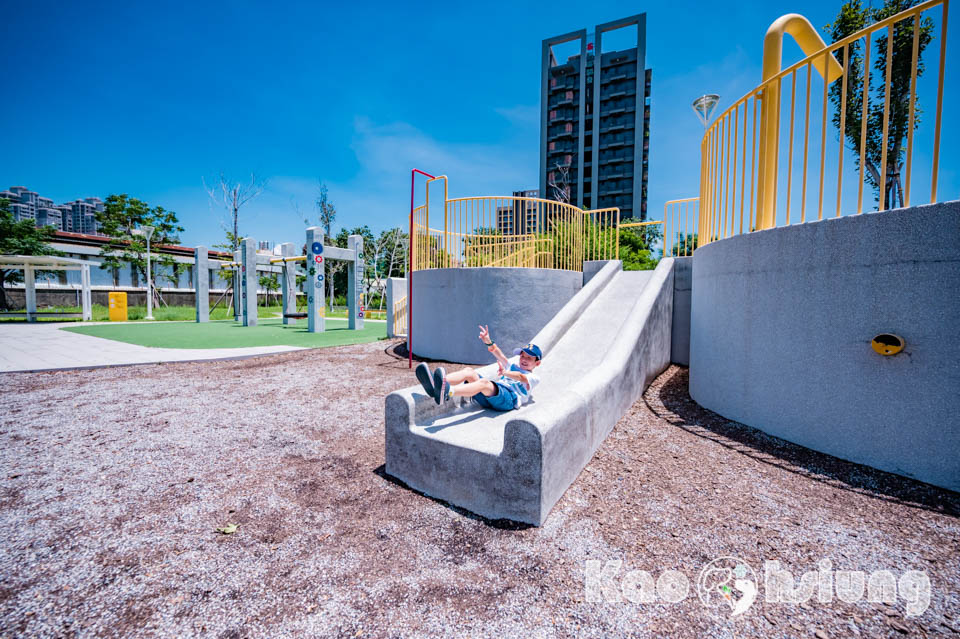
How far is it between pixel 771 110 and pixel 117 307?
2784cm

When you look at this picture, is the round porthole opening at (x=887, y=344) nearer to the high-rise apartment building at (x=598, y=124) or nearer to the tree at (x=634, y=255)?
the tree at (x=634, y=255)

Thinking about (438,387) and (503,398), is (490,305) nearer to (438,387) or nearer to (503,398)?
(503,398)

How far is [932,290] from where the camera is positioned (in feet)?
9.86

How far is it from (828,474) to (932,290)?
5.44ft

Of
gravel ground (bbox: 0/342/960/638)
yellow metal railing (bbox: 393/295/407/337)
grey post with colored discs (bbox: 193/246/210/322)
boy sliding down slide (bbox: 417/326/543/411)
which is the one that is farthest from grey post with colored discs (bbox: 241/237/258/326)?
boy sliding down slide (bbox: 417/326/543/411)

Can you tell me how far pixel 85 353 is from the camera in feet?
31.8

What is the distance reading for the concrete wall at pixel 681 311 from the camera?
7941 millimetres

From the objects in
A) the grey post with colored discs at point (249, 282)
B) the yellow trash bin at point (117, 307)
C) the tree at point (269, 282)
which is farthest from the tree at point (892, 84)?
the tree at point (269, 282)

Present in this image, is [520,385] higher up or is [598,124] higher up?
[598,124]

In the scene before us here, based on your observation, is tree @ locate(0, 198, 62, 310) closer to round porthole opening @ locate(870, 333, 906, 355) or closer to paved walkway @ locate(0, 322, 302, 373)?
paved walkway @ locate(0, 322, 302, 373)

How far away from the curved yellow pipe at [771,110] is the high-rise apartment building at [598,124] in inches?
1741

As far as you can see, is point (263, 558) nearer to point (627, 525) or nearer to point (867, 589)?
point (627, 525)

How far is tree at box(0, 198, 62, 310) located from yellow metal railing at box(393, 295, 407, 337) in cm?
2703

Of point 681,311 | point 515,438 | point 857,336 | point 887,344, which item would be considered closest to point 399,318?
point 681,311
